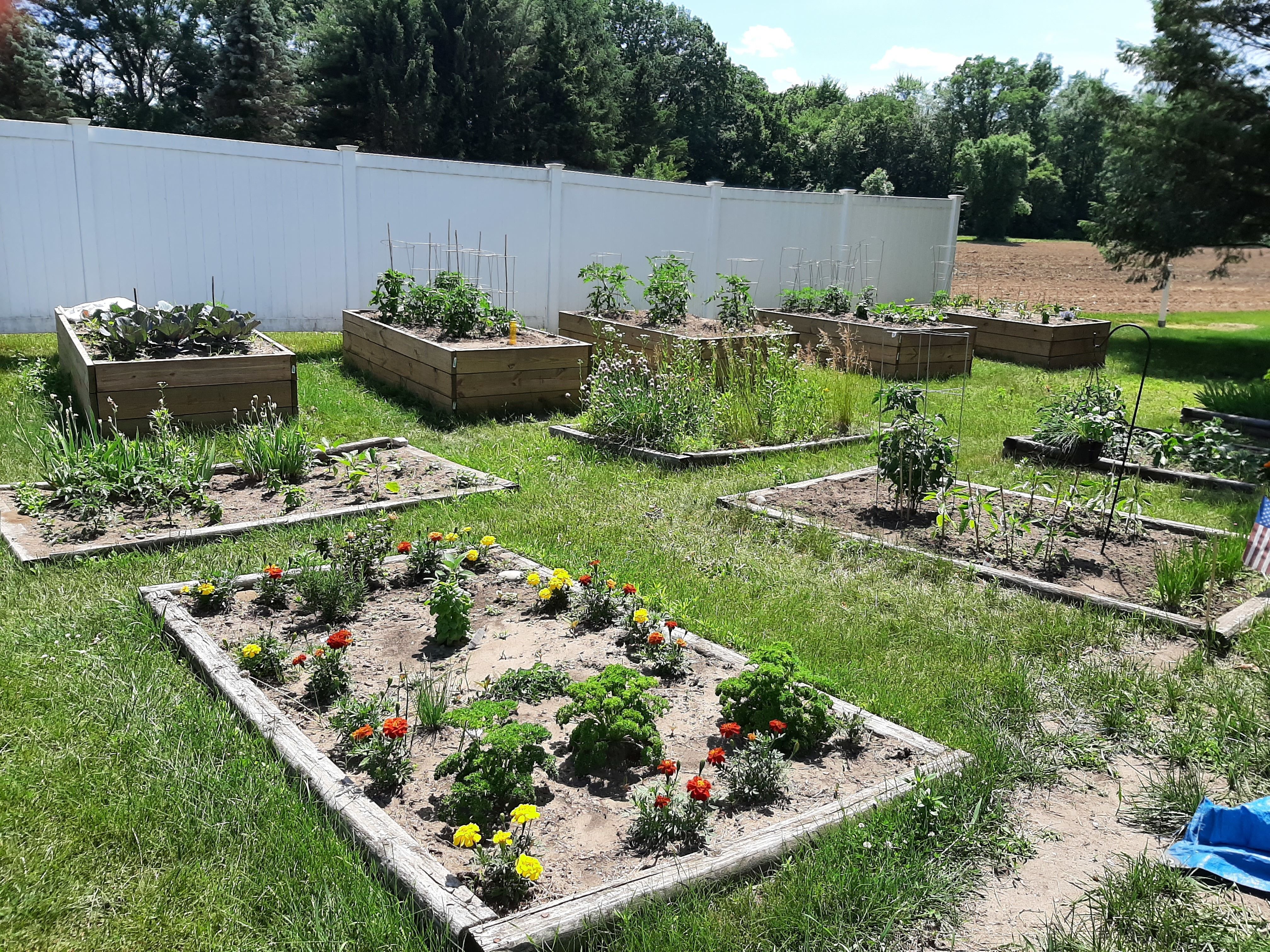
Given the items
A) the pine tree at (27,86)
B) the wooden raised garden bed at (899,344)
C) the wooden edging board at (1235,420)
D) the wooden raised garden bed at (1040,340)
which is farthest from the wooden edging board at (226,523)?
the pine tree at (27,86)

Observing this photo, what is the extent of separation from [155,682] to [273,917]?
1.23 m

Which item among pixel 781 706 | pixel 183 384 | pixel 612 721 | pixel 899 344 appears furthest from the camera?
pixel 899 344

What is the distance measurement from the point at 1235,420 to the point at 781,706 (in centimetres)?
630

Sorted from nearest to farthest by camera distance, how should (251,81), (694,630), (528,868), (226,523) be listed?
(528,868)
(694,630)
(226,523)
(251,81)

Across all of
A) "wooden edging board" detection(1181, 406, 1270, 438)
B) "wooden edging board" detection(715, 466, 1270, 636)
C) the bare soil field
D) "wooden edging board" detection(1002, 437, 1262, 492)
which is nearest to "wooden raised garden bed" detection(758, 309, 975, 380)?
"wooden edging board" detection(1181, 406, 1270, 438)

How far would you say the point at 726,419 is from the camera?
6621mm

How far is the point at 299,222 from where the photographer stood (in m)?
9.30

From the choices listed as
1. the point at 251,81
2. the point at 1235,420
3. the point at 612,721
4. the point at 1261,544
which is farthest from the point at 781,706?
the point at 251,81

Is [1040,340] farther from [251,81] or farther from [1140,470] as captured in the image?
[251,81]

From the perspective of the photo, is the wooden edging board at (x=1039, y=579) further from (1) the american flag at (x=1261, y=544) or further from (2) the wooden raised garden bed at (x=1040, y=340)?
(2) the wooden raised garden bed at (x=1040, y=340)

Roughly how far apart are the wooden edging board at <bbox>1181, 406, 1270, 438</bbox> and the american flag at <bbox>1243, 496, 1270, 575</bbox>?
3571 mm

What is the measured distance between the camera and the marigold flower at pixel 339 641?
285 cm

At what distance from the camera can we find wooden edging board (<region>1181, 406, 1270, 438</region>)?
22.8 ft

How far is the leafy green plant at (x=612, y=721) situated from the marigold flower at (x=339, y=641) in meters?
0.75
